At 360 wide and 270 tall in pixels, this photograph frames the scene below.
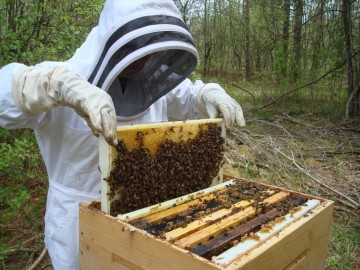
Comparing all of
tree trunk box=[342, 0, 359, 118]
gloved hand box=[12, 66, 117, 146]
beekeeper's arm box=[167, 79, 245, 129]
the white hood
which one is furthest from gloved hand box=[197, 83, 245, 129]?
tree trunk box=[342, 0, 359, 118]

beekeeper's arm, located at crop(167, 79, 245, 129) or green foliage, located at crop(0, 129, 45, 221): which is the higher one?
beekeeper's arm, located at crop(167, 79, 245, 129)

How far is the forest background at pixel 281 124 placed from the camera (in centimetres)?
333

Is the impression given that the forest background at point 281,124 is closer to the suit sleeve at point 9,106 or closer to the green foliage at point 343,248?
the green foliage at point 343,248

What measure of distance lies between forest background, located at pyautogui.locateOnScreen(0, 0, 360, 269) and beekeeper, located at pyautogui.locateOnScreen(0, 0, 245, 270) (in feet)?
3.71

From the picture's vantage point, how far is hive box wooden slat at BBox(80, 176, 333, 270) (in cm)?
117

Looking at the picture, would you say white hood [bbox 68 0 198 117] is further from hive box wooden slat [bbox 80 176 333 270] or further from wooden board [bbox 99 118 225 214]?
hive box wooden slat [bbox 80 176 333 270]

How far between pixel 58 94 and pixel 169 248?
90 cm

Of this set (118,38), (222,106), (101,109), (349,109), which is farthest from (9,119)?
(349,109)

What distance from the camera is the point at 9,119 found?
165 centimetres

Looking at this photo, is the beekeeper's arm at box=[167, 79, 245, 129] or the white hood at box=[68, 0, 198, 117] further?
the beekeeper's arm at box=[167, 79, 245, 129]

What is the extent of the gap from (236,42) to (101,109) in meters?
16.1

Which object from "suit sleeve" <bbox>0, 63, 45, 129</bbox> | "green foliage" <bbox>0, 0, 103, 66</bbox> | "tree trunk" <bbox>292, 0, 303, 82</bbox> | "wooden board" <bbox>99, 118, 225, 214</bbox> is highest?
"tree trunk" <bbox>292, 0, 303, 82</bbox>

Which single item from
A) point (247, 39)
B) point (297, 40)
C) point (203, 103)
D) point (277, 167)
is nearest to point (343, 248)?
point (277, 167)

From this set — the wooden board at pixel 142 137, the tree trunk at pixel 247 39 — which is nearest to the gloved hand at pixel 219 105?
the wooden board at pixel 142 137
